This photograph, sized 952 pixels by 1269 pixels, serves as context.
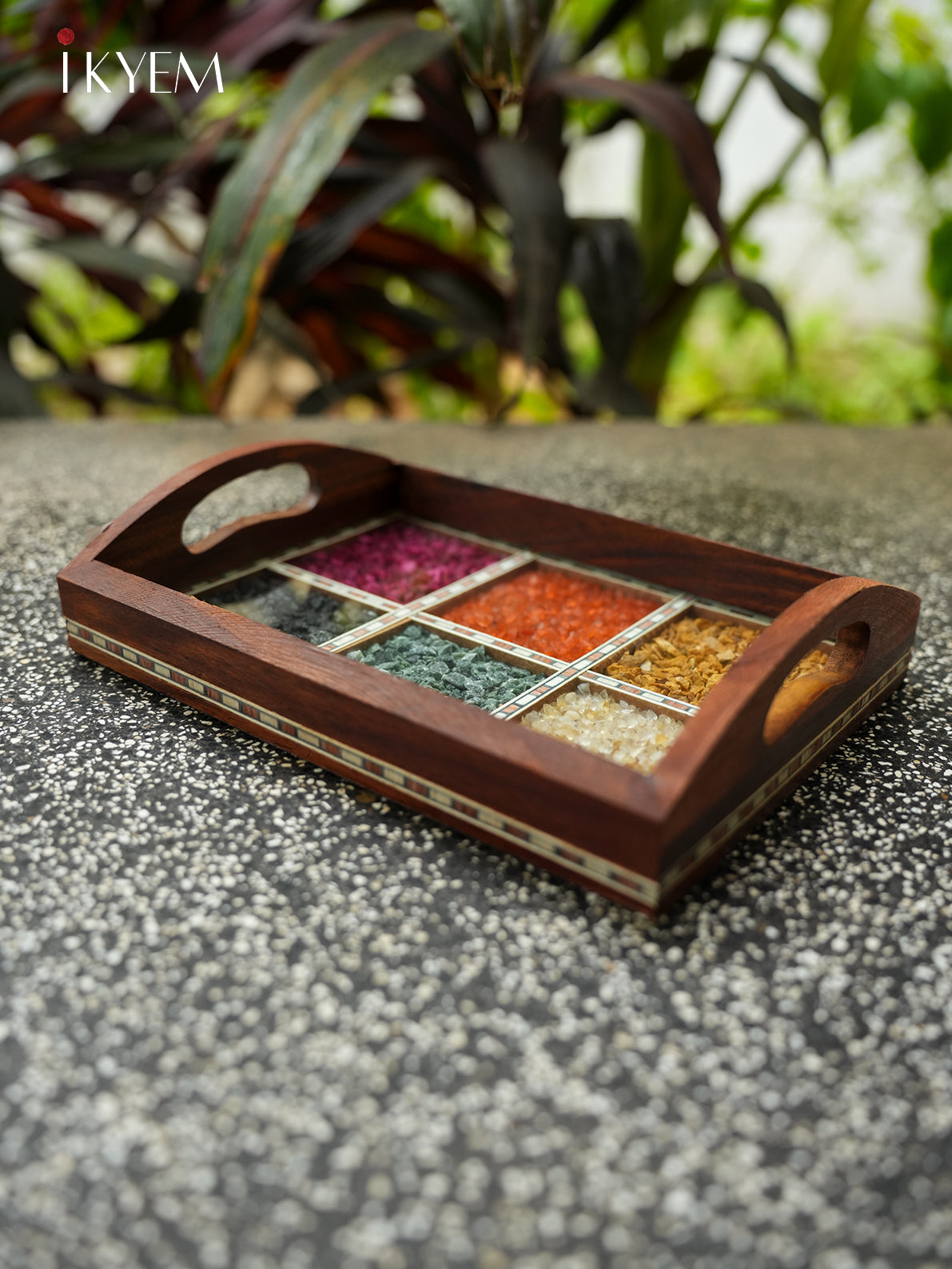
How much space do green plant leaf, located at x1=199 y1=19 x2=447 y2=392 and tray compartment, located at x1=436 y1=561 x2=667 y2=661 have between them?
1.56 ft

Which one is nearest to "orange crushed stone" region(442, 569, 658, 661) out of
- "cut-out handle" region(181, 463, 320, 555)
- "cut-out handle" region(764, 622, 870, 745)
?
"cut-out handle" region(764, 622, 870, 745)

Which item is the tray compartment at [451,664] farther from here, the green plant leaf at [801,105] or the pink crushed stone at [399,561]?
the green plant leaf at [801,105]

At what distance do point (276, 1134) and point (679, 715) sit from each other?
336 millimetres

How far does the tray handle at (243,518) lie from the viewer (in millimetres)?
792

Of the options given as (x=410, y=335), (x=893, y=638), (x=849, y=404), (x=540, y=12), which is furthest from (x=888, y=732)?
(x=849, y=404)

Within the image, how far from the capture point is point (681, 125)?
48.8 inches

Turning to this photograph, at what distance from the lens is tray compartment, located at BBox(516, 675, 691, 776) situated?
61cm

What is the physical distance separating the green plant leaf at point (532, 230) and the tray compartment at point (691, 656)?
0.61 meters

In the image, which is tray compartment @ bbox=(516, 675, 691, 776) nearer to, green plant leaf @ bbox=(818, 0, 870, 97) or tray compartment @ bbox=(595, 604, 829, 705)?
tray compartment @ bbox=(595, 604, 829, 705)

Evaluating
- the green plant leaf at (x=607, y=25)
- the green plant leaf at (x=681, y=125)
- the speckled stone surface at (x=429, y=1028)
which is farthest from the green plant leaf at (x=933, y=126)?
the speckled stone surface at (x=429, y=1028)

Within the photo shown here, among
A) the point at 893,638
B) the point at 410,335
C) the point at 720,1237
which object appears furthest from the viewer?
the point at 410,335

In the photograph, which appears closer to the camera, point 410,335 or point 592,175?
point 410,335

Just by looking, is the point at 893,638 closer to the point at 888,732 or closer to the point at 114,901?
the point at 888,732

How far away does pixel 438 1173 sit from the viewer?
402 mm
